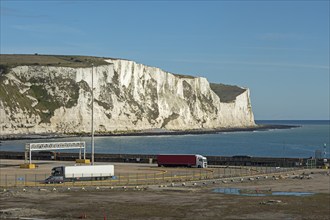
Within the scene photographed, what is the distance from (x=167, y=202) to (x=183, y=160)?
3318cm

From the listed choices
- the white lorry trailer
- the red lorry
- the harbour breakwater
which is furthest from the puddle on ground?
the harbour breakwater

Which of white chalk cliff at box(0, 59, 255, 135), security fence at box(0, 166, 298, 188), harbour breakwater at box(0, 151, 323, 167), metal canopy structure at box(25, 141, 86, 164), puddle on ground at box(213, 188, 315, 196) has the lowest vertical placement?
puddle on ground at box(213, 188, 315, 196)

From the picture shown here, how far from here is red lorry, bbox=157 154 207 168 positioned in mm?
68500

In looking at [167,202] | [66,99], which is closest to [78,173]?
[167,202]

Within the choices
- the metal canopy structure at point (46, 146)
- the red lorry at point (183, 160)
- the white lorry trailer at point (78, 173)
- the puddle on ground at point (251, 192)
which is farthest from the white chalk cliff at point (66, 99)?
the puddle on ground at point (251, 192)

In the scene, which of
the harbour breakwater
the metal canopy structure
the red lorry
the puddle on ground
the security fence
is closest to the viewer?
the puddle on ground

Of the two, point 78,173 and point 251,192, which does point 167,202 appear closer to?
point 251,192

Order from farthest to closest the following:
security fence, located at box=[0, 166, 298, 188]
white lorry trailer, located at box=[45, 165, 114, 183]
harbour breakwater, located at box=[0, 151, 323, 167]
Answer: harbour breakwater, located at box=[0, 151, 323, 167] < white lorry trailer, located at box=[45, 165, 114, 183] < security fence, located at box=[0, 166, 298, 188]

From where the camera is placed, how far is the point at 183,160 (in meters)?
69.5

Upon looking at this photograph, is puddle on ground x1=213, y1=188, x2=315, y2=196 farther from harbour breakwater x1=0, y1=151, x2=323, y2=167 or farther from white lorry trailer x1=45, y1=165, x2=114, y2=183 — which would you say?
harbour breakwater x1=0, y1=151, x2=323, y2=167

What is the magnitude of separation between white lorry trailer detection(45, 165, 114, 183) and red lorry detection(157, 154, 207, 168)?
16.7m

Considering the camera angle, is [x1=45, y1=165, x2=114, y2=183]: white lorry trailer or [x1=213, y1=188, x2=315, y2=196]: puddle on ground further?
[x1=45, y1=165, x2=114, y2=183]: white lorry trailer

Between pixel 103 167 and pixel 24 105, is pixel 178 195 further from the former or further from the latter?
pixel 24 105

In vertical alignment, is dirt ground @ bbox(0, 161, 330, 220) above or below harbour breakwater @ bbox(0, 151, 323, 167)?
below
